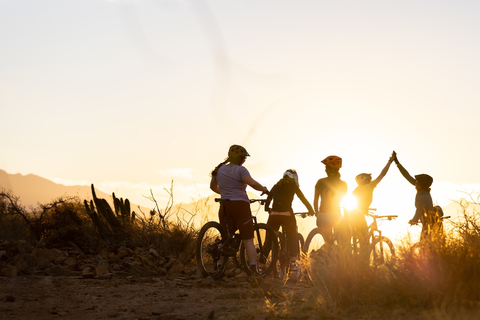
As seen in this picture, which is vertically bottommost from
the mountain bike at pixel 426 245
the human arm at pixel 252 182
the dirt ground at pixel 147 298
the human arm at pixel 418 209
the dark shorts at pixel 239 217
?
the dirt ground at pixel 147 298

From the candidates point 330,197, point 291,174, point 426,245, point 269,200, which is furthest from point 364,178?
point 426,245

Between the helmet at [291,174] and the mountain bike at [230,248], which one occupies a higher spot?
the helmet at [291,174]

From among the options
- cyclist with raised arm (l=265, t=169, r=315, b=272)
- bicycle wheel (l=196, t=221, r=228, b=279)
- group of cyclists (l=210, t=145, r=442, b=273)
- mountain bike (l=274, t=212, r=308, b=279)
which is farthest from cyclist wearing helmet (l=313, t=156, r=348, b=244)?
bicycle wheel (l=196, t=221, r=228, b=279)

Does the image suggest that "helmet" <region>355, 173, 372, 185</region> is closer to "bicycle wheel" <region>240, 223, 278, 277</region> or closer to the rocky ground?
"bicycle wheel" <region>240, 223, 278, 277</region>

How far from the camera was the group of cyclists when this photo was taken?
868cm

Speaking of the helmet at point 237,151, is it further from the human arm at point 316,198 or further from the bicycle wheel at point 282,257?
the bicycle wheel at point 282,257

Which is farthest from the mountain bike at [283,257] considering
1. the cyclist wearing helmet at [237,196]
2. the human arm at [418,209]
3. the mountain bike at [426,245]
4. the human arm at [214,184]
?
the mountain bike at [426,245]

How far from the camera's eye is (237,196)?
8664mm

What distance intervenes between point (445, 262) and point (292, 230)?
3.79 metres

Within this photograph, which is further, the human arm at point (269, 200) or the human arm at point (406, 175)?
the human arm at point (406, 175)

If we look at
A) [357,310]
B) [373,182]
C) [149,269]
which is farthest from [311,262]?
[149,269]

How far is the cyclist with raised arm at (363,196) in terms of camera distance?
920cm

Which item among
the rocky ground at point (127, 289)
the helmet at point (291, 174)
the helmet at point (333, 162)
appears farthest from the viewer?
the helmet at point (291, 174)

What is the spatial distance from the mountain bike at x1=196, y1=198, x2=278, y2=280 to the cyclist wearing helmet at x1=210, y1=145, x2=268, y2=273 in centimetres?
11
